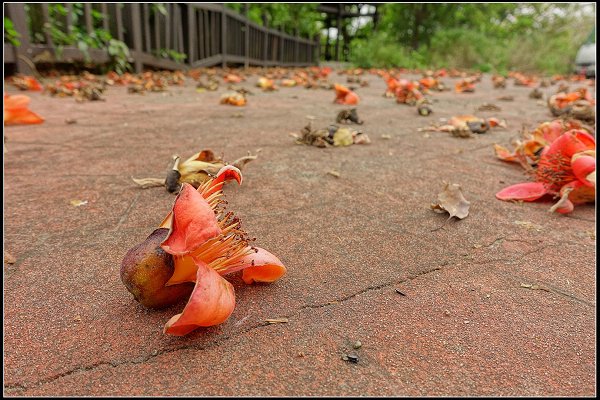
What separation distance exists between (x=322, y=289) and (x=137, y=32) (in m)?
7.41

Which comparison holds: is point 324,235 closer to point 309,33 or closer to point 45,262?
point 45,262

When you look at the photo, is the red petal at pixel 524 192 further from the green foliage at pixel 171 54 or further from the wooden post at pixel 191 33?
the wooden post at pixel 191 33

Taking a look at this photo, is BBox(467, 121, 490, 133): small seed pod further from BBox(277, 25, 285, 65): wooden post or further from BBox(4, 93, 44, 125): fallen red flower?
BBox(277, 25, 285, 65): wooden post

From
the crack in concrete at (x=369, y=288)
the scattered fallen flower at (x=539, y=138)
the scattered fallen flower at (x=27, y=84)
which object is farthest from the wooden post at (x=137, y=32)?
the crack in concrete at (x=369, y=288)

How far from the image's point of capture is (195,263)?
992 mm

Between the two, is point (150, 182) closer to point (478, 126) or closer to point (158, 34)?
point (478, 126)

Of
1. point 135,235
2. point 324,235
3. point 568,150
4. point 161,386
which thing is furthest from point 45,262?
point 568,150

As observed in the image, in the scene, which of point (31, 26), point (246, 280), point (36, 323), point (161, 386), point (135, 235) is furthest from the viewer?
point (31, 26)

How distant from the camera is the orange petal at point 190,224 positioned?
92cm

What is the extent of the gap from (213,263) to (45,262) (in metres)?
0.60

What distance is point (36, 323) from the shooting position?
1.05 metres

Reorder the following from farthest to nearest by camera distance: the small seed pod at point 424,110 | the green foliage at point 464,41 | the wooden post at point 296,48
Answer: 1. the wooden post at point 296,48
2. the green foliage at point 464,41
3. the small seed pod at point 424,110

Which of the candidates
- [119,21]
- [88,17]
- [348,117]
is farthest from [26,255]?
[119,21]

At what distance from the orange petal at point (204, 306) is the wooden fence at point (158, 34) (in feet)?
19.0
